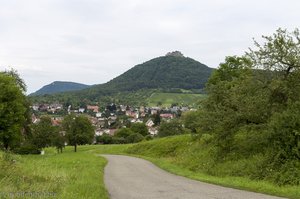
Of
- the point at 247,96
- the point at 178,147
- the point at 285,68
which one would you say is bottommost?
the point at 178,147

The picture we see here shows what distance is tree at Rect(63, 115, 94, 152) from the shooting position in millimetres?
76125

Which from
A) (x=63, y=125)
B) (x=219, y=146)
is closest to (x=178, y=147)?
(x=219, y=146)

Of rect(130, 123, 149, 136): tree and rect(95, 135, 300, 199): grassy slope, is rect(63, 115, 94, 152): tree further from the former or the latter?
rect(130, 123, 149, 136): tree

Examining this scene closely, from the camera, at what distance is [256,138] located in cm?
2408

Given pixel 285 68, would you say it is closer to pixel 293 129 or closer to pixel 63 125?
pixel 293 129

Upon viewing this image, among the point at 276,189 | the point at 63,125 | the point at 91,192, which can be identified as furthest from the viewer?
the point at 63,125

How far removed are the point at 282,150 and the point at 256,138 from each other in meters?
3.73

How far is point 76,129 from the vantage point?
7688 cm

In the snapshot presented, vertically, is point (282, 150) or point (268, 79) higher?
point (268, 79)

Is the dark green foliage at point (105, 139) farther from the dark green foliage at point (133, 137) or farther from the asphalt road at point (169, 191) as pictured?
the asphalt road at point (169, 191)

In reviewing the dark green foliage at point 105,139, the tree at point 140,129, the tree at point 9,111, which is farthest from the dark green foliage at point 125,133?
the tree at point 9,111

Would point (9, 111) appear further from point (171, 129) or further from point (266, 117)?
point (171, 129)

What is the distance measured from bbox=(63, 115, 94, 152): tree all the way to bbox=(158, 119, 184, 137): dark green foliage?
30.8m

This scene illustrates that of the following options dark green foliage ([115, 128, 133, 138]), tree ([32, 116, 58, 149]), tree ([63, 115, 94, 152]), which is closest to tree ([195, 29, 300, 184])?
tree ([32, 116, 58, 149])
